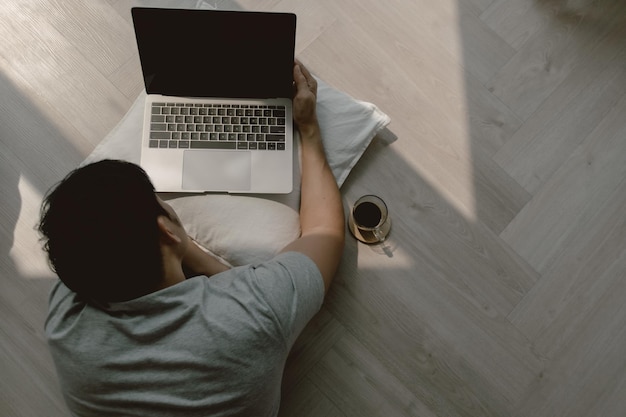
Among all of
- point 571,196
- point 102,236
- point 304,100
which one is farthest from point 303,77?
point 571,196

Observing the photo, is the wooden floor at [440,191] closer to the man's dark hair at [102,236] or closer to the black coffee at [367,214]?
the black coffee at [367,214]

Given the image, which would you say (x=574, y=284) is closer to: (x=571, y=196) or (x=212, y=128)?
(x=571, y=196)

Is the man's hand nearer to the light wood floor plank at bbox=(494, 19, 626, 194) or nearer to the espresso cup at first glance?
the espresso cup

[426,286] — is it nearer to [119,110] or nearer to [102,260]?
[102,260]

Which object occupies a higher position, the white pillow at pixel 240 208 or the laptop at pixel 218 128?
the laptop at pixel 218 128

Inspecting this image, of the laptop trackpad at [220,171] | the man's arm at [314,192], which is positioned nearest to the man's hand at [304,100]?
the man's arm at [314,192]

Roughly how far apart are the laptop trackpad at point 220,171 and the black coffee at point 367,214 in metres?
0.27

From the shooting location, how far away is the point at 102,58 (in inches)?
55.5

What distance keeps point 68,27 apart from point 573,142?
1.37 metres

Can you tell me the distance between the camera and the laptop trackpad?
1.22 metres

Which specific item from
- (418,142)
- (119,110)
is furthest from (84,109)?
(418,142)

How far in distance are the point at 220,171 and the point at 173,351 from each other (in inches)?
19.2

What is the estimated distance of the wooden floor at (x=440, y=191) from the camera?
1.28 m

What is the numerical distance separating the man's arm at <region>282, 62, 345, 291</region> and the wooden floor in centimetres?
12
